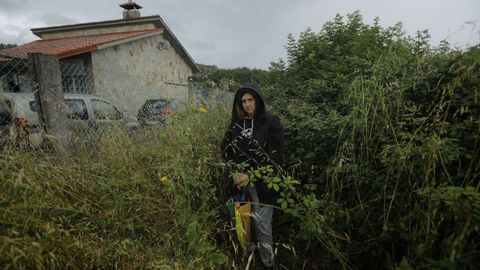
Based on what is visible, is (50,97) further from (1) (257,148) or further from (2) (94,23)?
(2) (94,23)

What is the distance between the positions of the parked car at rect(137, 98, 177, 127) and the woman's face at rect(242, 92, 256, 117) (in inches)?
47.5

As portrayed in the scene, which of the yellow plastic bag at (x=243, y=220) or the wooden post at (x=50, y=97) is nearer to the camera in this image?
the yellow plastic bag at (x=243, y=220)

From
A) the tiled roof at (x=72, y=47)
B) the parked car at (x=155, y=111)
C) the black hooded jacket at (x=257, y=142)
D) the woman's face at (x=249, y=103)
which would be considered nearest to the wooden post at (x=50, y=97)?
the parked car at (x=155, y=111)

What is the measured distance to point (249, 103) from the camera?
7.93 feet

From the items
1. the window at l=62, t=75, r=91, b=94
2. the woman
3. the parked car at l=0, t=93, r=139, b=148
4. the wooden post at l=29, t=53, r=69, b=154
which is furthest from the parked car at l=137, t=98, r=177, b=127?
the woman

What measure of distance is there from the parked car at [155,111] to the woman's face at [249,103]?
121 cm

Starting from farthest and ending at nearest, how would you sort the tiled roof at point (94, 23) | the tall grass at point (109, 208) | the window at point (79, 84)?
the tiled roof at point (94, 23) → the window at point (79, 84) → the tall grass at point (109, 208)

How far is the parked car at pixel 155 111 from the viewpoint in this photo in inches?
133

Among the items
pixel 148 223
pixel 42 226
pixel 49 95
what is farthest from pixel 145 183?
pixel 49 95

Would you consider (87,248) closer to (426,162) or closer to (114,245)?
(114,245)

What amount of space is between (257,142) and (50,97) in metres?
2.19

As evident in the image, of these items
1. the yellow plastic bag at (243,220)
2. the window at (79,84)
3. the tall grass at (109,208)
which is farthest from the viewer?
the window at (79,84)

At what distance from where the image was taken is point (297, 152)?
8.72ft

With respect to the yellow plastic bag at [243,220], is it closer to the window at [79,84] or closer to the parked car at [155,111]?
the parked car at [155,111]
